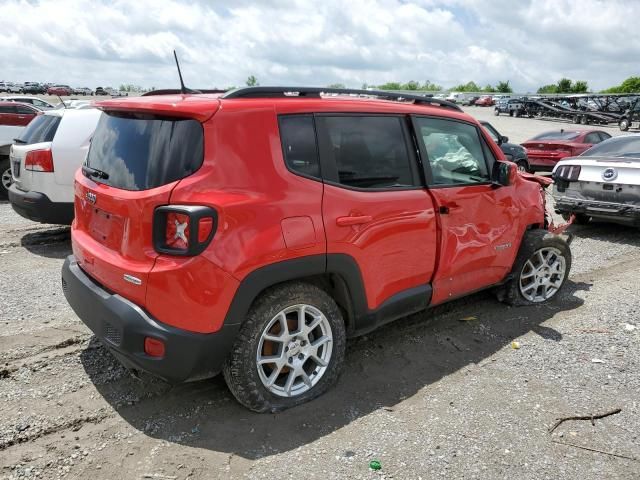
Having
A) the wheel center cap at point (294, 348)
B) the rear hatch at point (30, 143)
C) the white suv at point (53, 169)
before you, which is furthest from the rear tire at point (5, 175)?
the wheel center cap at point (294, 348)

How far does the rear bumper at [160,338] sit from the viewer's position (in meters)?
2.72

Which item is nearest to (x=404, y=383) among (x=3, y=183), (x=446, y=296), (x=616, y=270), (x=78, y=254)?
(x=446, y=296)

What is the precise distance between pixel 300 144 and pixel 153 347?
139 centimetres

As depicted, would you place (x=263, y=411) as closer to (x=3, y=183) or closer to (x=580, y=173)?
(x=580, y=173)

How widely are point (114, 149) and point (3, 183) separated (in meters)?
8.05

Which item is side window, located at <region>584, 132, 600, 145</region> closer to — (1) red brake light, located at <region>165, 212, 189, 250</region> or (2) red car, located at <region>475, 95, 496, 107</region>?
(1) red brake light, located at <region>165, 212, 189, 250</region>

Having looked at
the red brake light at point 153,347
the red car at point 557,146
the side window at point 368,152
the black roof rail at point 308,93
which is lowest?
the red brake light at point 153,347

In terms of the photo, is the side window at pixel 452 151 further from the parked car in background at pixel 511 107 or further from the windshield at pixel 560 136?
the parked car in background at pixel 511 107

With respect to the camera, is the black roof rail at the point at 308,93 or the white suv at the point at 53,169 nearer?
the black roof rail at the point at 308,93

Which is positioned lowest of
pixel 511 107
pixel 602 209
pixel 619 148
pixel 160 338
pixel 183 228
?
Answer: pixel 602 209

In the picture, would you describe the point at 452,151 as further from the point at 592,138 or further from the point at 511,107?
the point at 511,107

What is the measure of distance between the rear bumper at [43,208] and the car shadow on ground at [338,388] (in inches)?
120

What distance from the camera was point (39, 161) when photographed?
648cm

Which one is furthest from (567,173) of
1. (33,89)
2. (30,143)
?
(33,89)
